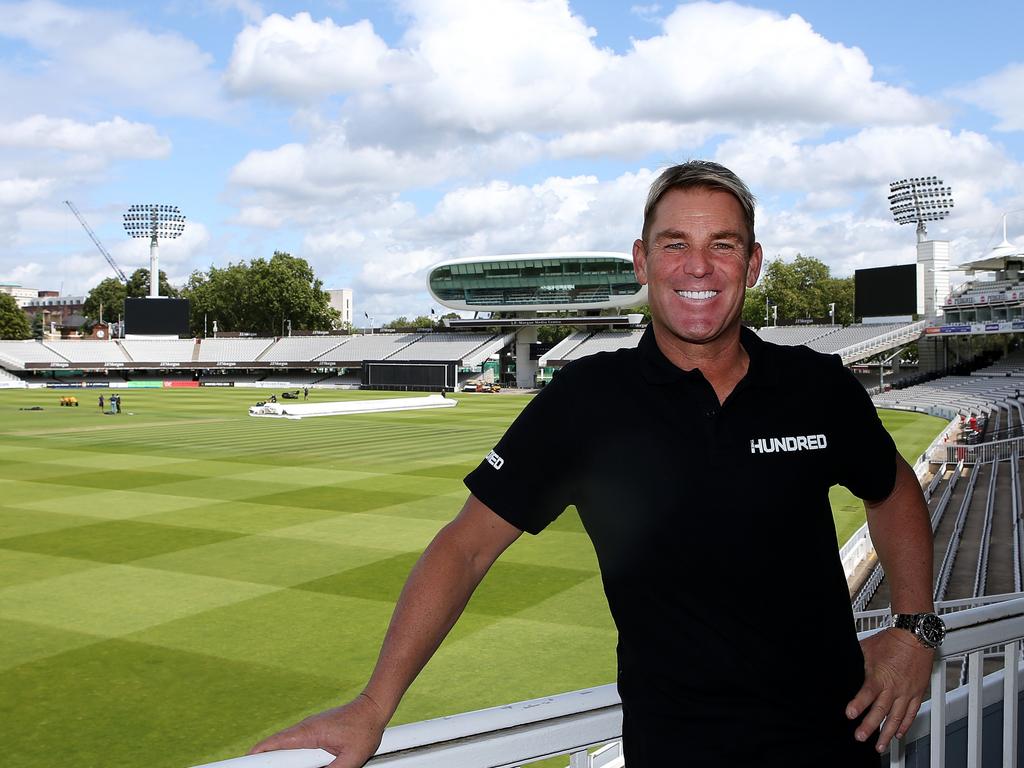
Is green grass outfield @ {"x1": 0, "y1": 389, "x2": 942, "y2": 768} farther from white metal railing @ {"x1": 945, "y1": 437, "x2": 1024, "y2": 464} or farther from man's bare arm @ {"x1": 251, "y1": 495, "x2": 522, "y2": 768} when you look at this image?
white metal railing @ {"x1": 945, "y1": 437, "x2": 1024, "y2": 464}

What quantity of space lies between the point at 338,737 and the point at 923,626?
5.18 feet

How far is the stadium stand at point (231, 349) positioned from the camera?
97562mm

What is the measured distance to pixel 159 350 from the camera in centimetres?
9825

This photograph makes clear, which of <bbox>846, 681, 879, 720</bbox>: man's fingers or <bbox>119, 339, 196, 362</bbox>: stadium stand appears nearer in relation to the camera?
<bbox>846, 681, 879, 720</bbox>: man's fingers

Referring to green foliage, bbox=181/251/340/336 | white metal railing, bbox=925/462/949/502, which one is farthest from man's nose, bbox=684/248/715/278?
green foliage, bbox=181/251/340/336

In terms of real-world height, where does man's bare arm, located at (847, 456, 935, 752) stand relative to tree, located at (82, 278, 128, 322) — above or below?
below

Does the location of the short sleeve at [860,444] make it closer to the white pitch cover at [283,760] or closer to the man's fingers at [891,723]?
the man's fingers at [891,723]

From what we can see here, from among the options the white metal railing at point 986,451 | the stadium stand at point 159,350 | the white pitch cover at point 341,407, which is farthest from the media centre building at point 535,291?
the white metal railing at point 986,451

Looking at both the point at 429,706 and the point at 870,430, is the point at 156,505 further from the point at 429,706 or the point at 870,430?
the point at 870,430

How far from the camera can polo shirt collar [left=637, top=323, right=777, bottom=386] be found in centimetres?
220

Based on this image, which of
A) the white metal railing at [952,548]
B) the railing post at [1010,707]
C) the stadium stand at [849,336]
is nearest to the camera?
the railing post at [1010,707]

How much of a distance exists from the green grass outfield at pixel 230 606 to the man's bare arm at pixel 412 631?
21.5ft

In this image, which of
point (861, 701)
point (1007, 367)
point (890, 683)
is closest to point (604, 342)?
point (1007, 367)

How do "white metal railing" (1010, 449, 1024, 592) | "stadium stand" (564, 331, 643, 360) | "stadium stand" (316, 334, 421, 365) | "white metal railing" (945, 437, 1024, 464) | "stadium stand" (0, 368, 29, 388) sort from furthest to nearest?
"stadium stand" (316, 334, 421, 365) < "stadium stand" (0, 368, 29, 388) < "stadium stand" (564, 331, 643, 360) < "white metal railing" (945, 437, 1024, 464) < "white metal railing" (1010, 449, 1024, 592)
